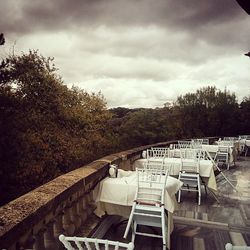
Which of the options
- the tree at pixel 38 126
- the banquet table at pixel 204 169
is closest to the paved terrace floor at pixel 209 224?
the banquet table at pixel 204 169

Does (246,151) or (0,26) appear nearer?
(246,151)

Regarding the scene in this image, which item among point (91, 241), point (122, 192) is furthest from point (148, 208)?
point (91, 241)

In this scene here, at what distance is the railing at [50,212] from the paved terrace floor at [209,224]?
2.63 feet

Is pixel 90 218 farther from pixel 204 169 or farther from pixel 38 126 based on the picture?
pixel 38 126

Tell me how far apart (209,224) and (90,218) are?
2.10m

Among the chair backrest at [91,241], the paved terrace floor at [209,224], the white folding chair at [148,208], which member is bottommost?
the paved terrace floor at [209,224]

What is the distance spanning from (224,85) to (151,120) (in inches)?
582

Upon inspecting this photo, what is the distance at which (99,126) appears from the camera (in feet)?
91.3

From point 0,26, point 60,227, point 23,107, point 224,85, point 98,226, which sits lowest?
point 98,226

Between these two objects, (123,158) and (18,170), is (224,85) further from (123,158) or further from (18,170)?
(123,158)

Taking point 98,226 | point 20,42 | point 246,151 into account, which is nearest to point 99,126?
point 20,42

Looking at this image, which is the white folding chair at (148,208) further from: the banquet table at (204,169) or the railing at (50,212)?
the banquet table at (204,169)

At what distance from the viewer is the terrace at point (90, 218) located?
2414 millimetres

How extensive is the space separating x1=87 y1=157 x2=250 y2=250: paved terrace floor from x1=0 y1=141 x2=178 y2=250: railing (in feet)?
2.63
